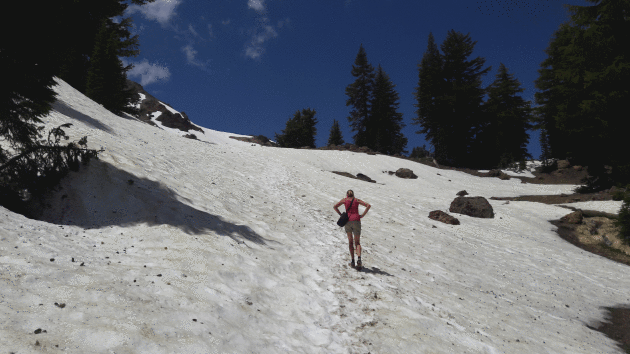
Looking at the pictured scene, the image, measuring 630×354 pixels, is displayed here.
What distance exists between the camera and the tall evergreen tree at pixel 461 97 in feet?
140

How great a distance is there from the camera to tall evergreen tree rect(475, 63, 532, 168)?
41.4 m

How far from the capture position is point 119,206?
757 centimetres

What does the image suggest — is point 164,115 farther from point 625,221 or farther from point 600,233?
point 625,221

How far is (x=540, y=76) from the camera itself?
36.9m

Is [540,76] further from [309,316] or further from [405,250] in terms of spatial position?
[309,316]

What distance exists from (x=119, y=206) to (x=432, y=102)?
4485 cm

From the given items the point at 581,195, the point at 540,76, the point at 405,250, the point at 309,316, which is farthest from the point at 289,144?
the point at 309,316

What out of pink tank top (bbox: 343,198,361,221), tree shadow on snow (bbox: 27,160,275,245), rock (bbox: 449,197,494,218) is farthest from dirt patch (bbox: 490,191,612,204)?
tree shadow on snow (bbox: 27,160,275,245)

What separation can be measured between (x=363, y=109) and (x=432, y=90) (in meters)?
12.2

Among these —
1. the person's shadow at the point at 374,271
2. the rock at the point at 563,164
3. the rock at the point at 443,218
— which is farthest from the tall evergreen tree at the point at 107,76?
the rock at the point at 563,164

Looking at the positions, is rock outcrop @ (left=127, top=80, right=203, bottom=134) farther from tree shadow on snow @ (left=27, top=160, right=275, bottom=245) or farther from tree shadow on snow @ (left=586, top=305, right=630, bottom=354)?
tree shadow on snow @ (left=586, top=305, right=630, bottom=354)

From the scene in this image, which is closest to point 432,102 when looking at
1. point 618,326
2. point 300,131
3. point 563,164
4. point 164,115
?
point 563,164

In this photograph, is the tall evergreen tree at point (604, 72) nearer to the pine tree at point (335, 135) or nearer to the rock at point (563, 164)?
the rock at point (563, 164)

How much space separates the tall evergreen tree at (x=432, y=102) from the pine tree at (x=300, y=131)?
1931cm
